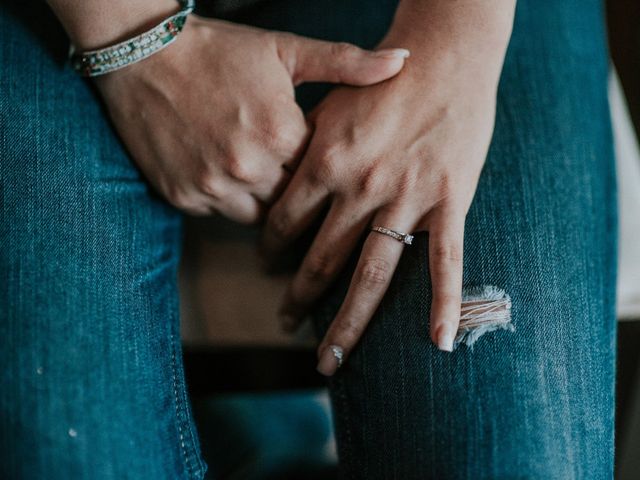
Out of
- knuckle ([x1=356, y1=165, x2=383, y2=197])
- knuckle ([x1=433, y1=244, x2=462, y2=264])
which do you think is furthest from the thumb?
knuckle ([x1=433, y1=244, x2=462, y2=264])

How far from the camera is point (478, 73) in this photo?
2.28 ft

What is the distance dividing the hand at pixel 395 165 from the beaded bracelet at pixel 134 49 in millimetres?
202

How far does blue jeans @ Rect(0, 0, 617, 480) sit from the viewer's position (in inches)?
22.9

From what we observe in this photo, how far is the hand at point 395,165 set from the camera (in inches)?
26.4

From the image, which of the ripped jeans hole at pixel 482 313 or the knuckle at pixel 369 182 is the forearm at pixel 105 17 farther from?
the ripped jeans hole at pixel 482 313

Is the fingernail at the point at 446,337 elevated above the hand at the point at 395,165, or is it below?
below

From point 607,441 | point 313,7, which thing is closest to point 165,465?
point 607,441

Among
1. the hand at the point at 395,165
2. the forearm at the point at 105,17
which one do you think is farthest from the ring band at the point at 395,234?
the forearm at the point at 105,17

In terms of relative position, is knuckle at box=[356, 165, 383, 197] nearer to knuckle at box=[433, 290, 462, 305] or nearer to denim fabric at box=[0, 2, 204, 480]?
knuckle at box=[433, 290, 462, 305]

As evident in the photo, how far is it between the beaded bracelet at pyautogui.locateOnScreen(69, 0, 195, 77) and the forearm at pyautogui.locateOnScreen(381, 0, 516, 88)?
0.91ft

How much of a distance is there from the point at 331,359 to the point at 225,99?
332 mm

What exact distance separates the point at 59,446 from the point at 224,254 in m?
0.45

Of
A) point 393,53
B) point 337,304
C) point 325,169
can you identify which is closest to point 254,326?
point 337,304

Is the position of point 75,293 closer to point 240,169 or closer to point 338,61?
point 240,169
